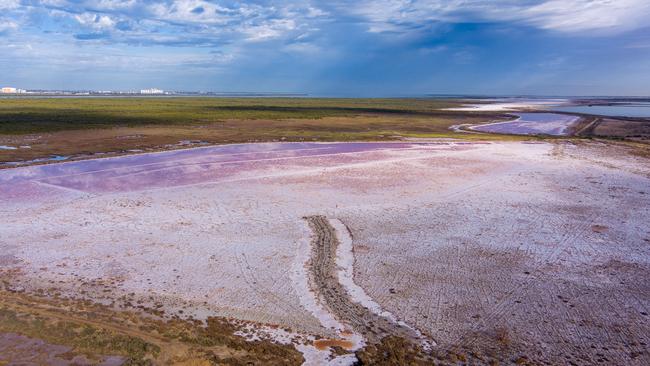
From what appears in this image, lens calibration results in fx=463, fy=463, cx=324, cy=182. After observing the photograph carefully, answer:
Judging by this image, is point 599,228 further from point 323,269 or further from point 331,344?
point 331,344

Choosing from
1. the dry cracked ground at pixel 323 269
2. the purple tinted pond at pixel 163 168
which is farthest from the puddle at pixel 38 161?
the dry cracked ground at pixel 323 269

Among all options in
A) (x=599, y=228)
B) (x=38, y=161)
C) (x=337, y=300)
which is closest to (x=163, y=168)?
(x=38, y=161)

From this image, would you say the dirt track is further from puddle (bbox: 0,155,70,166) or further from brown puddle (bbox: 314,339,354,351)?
puddle (bbox: 0,155,70,166)

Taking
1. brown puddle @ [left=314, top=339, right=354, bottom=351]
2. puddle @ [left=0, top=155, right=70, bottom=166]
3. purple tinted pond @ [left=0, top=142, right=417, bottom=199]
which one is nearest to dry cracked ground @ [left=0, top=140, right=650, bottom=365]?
brown puddle @ [left=314, top=339, right=354, bottom=351]

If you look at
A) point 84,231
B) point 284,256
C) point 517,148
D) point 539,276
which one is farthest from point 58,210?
point 517,148

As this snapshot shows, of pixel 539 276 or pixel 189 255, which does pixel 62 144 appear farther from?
pixel 539 276
